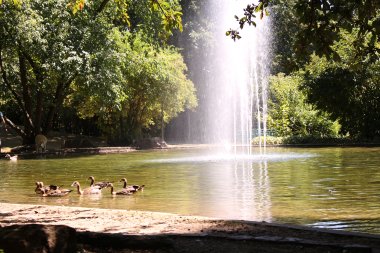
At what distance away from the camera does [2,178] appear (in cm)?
1755

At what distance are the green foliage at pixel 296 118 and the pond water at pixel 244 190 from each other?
16466 mm

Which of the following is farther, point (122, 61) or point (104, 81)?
point (122, 61)

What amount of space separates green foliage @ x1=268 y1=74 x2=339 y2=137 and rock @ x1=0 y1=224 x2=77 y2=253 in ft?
106

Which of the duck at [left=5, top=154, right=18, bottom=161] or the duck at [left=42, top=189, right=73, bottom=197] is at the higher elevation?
the duck at [left=5, top=154, right=18, bottom=161]

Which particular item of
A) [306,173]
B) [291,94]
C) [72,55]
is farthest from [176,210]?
[291,94]

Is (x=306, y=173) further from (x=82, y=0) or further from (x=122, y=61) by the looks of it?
(x=122, y=61)

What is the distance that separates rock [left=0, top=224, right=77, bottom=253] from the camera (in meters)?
5.38

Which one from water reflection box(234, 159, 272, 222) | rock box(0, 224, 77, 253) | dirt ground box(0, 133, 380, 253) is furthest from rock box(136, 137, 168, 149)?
rock box(0, 224, 77, 253)

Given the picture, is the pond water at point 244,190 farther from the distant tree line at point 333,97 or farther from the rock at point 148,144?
the rock at point 148,144

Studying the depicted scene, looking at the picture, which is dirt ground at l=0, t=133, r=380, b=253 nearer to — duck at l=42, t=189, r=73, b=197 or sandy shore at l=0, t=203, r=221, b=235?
sandy shore at l=0, t=203, r=221, b=235

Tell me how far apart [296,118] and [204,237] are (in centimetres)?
3311

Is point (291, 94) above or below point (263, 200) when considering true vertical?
above

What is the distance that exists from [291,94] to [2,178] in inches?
1038

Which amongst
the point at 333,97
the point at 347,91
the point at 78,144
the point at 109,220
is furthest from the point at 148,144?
the point at 109,220
